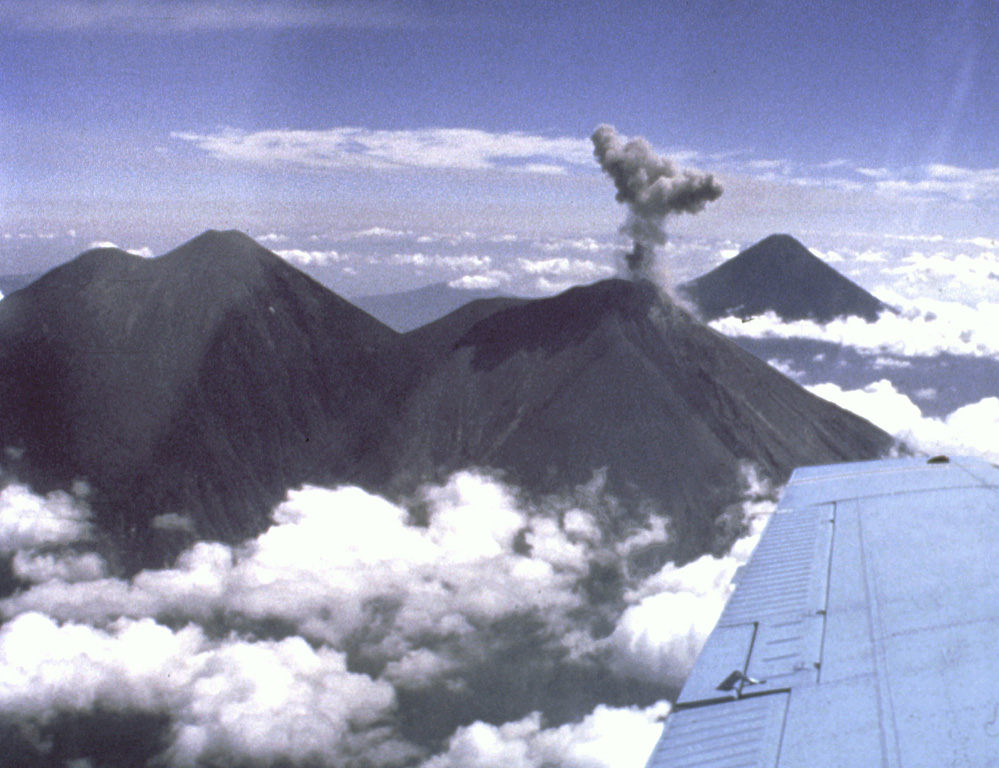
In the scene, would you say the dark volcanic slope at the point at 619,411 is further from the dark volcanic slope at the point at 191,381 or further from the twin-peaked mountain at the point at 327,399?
the dark volcanic slope at the point at 191,381

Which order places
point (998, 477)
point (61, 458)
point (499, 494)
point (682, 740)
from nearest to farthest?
point (682, 740), point (998, 477), point (61, 458), point (499, 494)

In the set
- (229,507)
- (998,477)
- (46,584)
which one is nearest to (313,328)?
(229,507)

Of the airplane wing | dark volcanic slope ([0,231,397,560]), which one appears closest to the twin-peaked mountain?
dark volcanic slope ([0,231,397,560])

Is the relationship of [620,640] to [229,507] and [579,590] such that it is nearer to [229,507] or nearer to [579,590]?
[579,590]

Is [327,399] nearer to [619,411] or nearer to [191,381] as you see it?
[191,381]

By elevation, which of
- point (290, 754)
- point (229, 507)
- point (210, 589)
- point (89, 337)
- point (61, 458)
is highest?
point (89, 337)

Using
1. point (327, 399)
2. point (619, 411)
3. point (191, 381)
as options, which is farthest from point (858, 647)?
point (327, 399)

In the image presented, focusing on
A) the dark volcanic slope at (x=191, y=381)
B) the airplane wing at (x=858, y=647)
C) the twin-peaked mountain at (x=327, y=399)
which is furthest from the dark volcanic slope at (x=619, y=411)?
the airplane wing at (x=858, y=647)
